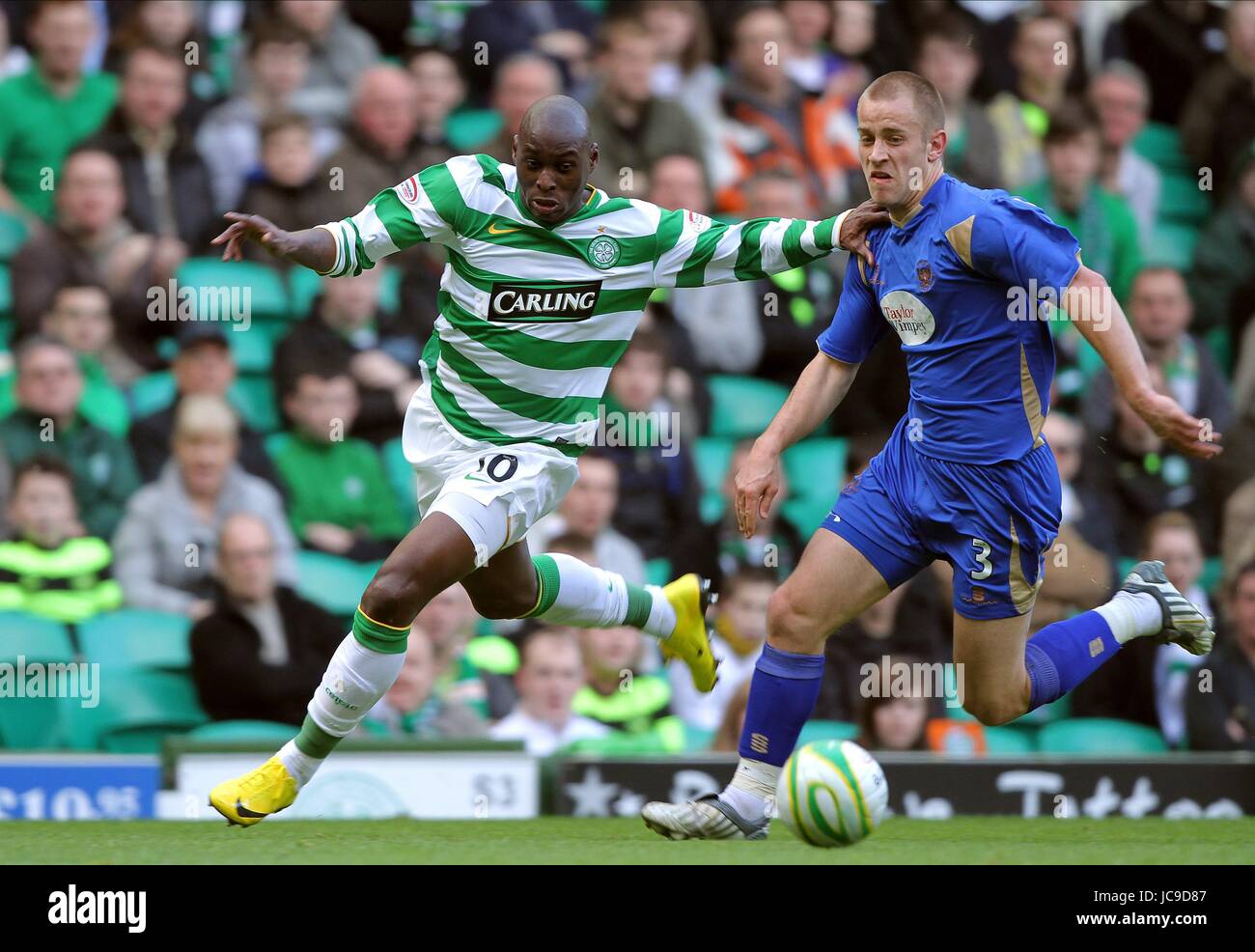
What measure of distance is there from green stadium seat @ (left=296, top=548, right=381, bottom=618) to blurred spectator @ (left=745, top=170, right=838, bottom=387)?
6.96 feet

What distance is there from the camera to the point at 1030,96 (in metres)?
9.87

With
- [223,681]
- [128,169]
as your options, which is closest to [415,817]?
[223,681]

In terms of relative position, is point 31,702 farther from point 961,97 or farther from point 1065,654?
point 961,97

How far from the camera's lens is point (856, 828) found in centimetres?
551

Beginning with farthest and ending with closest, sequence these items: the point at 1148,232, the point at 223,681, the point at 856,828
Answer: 1. the point at 1148,232
2. the point at 223,681
3. the point at 856,828

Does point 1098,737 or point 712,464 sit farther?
point 712,464

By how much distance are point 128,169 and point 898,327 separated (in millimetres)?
4568

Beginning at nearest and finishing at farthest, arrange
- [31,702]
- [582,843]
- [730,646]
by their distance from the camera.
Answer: [582,843] < [31,702] < [730,646]

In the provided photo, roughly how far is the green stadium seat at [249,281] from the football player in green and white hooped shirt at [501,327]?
269cm

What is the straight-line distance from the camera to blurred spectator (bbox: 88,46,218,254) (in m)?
9.16

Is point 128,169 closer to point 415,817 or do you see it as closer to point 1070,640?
point 415,817

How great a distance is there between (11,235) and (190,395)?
3.93 feet

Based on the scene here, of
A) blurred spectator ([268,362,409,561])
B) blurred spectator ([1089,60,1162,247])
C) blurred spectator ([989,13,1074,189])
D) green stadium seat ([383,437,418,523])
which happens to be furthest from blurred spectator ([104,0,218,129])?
blurred spectator ([1089,60,1162,247])

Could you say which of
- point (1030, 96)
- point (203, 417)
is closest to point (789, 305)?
point (1030, 96)
